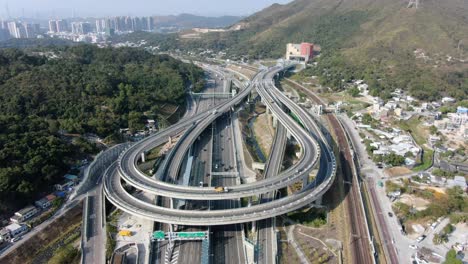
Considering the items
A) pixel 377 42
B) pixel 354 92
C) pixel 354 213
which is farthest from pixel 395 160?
pixel 377 42

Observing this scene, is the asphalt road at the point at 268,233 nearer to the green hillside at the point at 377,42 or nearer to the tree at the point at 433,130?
the tree at the point at 433,130

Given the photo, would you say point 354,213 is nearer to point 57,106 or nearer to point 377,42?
point 57,106

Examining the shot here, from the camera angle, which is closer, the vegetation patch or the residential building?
the vegetation patch

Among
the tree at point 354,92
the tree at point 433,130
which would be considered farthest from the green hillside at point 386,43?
the tree at point 433,130

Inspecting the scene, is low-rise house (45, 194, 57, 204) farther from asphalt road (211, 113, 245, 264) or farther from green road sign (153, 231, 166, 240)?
asphalt road (211, 113, 245, 264)

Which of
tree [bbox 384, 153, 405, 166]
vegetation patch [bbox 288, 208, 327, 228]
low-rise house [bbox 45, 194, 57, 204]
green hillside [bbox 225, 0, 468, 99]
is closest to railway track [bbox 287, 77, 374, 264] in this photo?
vegetation patch [bbox 288, 208, 327, 228]

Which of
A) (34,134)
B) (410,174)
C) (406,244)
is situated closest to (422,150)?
(410,174)
